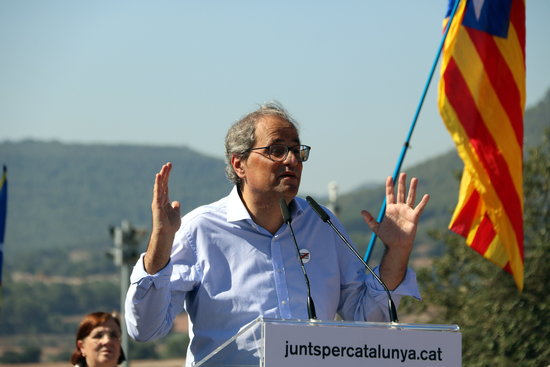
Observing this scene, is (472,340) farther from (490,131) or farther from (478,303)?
(490,131)

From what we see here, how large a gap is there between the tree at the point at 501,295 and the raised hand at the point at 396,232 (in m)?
7.39

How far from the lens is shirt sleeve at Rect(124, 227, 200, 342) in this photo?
4266 millimetres

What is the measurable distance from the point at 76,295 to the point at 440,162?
2057 inches

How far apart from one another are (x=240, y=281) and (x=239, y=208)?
0.34 m

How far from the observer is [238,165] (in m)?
4.77

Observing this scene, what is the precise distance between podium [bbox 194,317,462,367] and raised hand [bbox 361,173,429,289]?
787mm

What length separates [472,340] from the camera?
13773 millimetres

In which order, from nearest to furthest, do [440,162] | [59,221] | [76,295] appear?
[76,295], [440,162], [59,221]

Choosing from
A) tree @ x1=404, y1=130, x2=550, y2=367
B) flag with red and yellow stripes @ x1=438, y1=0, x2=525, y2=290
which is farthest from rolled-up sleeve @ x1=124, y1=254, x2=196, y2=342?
tree @ x1=404, y1=130, x2=550, y2=367

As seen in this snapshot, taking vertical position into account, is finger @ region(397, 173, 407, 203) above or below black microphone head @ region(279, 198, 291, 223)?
above

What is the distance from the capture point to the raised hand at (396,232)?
4.54m

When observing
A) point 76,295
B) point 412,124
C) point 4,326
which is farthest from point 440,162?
point 412,124

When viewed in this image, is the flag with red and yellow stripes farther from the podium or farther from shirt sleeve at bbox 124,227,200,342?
the podium

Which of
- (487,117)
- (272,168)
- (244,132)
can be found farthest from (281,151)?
(487,117)
